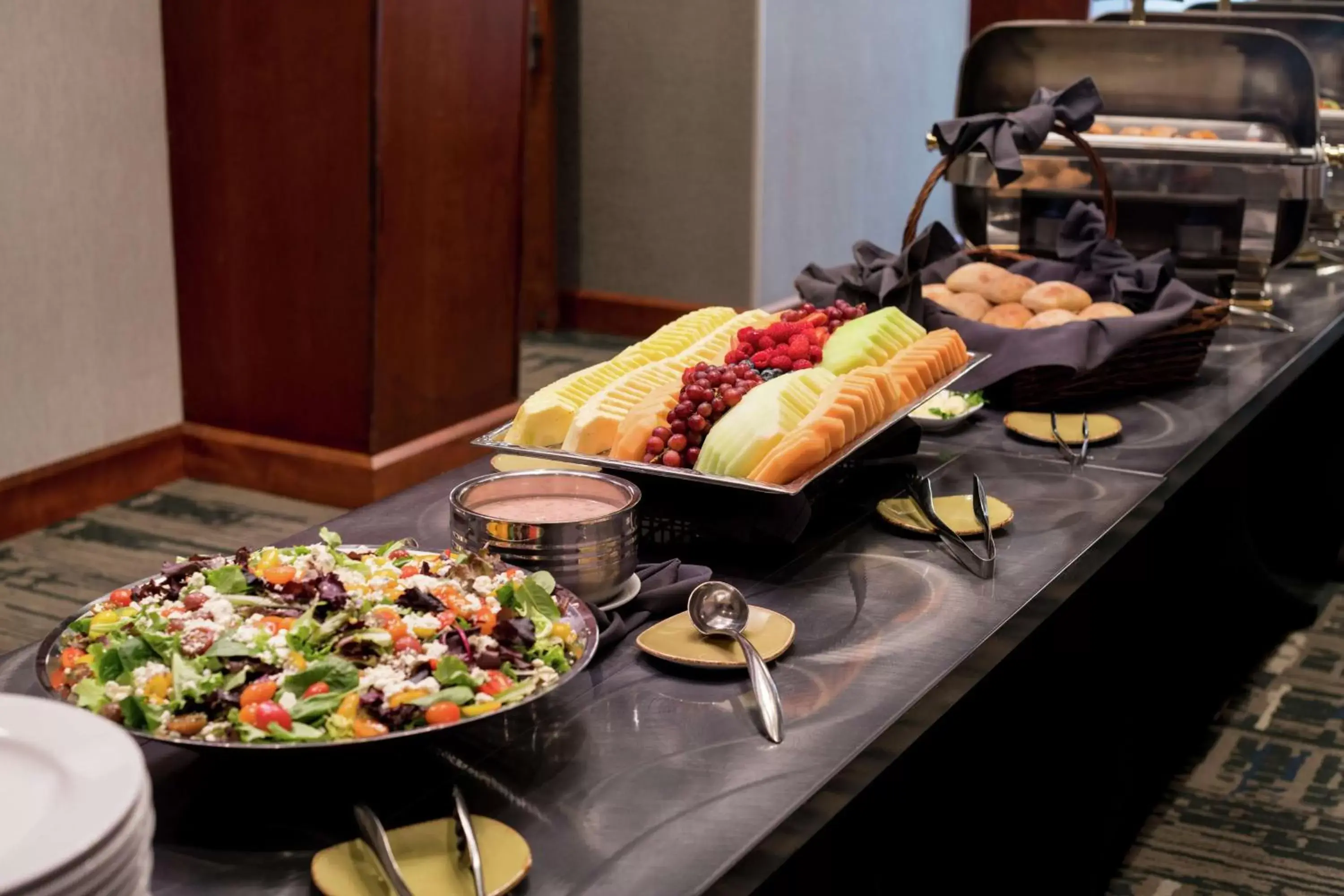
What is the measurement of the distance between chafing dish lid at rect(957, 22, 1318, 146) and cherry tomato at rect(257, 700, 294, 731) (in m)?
2.32

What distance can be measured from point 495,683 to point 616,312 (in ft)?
14.8

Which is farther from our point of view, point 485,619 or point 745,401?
point 745,401

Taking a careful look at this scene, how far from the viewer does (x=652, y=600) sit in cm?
127

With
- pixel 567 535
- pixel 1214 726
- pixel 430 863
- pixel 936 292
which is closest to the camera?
pixel 430 863

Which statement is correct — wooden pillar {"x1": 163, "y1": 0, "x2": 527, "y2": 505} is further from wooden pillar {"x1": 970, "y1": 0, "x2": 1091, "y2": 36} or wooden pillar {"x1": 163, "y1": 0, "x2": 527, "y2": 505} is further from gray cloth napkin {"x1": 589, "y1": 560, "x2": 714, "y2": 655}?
wooden pillar {"x1": 970, "y1": 0, "x2": 1091, "y2": 36}

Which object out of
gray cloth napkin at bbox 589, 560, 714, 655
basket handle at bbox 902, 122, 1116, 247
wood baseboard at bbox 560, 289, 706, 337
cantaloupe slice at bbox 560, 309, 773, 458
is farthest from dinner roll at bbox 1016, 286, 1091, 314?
wood baseboard at bbox 560, 289, 706, 337

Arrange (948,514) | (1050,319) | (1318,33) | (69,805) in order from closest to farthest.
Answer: (69,805) < (948,514) < (1050,319) < (1318,33)

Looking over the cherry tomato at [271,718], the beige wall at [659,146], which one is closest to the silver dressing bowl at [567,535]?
the cherry tomato at [271,718]

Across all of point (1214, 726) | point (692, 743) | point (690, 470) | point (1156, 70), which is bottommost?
point (1214, 726)

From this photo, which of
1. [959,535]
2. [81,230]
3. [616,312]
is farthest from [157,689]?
[616,312]

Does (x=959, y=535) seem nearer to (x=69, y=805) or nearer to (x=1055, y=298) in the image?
(x=1055, y=298)

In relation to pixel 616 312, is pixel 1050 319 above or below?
above

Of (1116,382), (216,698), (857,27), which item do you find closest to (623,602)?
(216,698)

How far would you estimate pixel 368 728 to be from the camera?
2.94ft
